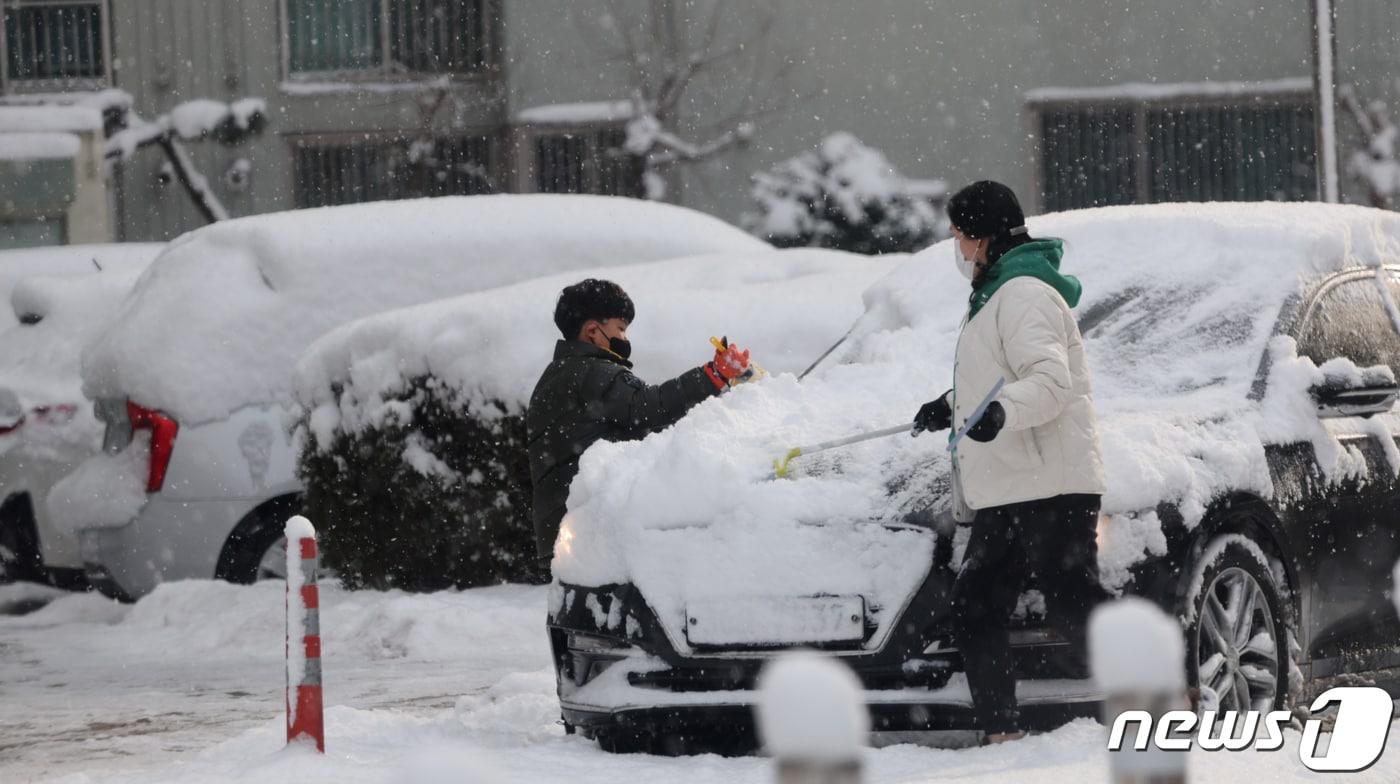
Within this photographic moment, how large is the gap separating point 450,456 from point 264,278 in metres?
1.93

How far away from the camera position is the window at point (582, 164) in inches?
1051

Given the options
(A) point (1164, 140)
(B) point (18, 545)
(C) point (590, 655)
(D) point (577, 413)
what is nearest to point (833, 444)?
(C) point (590, 655)

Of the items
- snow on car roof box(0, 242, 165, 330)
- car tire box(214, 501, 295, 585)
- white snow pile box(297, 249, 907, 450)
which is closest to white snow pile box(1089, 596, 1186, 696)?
white snow pile box(297, 249, 907, 450)

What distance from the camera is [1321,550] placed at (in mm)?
6355

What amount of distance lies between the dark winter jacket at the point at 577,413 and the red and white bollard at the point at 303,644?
895mm

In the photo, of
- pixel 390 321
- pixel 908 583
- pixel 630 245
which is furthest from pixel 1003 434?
pixel 630 245

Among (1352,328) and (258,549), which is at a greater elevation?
(1352,328)

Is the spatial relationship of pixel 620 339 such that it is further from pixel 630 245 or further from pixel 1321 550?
pixel 630 245

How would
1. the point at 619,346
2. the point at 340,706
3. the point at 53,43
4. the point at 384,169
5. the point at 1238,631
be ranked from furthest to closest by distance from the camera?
the point at 53,43 → the point at 384,169 → the point at 340,706 → the point at 619,346 → the point at 1238,631

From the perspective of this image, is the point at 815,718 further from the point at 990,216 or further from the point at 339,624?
the point at 339,624

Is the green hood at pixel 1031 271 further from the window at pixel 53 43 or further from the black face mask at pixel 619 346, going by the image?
the window at pixel 53 43

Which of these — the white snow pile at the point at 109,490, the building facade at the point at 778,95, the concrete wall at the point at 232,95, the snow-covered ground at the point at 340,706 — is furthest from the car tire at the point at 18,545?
the concrete wall at the point at 232,95

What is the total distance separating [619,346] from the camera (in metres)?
7.21

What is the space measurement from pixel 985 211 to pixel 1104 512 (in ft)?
2.70
